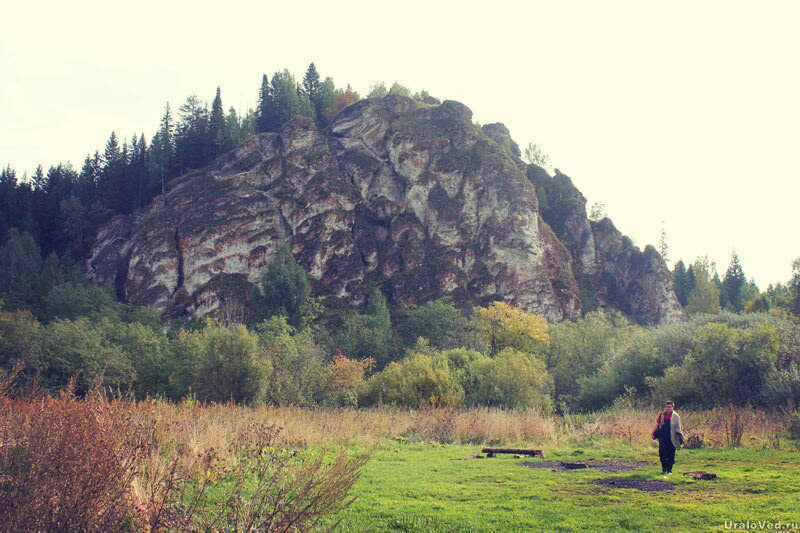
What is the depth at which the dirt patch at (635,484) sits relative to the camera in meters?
10.8

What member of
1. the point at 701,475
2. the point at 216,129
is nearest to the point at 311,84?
the point at 216,129

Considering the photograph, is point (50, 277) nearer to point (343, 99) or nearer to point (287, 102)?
point (287, 102)

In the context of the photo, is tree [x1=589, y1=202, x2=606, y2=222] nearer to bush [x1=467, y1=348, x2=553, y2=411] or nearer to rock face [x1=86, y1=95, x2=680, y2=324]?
rock face [x1=86, y1=95, x2=680, y2=324]

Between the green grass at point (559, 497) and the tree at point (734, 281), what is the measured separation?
104830mm

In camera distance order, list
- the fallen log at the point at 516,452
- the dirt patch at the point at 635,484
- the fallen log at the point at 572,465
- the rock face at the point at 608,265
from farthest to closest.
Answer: the rock face at the point at 608,265 → the fallen log at the point at 516,452 → the fallen log at the point at 572,465 → the dirt patch at the point at 635,484

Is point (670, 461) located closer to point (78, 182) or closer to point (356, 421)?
point (356, 421)

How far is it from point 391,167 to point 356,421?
71839 mm

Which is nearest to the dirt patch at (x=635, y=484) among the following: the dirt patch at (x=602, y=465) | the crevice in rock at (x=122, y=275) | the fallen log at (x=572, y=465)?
the dirt patch at (x=602, y=465)

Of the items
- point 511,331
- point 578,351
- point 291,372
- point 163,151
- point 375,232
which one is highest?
point 163,151

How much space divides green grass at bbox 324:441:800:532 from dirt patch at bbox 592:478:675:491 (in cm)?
24

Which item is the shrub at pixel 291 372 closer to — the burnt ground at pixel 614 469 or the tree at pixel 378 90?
the burnt ground at pixel 614 469

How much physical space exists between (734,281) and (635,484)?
11565cm

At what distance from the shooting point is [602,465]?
46.8 ft

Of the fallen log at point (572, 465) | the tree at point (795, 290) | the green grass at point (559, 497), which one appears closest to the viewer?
the green grass at point (559, 497)
